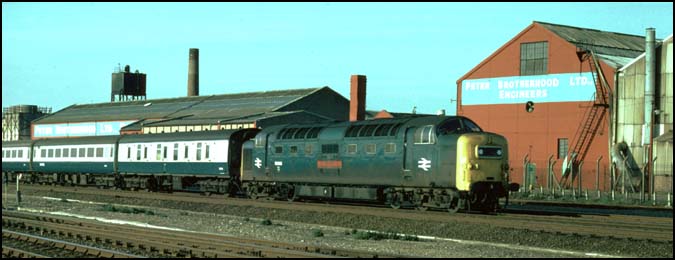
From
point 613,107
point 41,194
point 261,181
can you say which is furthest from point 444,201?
point 613,107

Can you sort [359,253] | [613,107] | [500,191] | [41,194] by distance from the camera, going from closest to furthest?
1. [359,253]
2. [500,191]
3. [41,194]
4. [613,107]

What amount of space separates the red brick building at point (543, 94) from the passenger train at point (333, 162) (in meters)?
23.2

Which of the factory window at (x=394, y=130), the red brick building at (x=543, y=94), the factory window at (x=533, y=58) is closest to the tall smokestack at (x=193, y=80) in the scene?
the red brick building at (x=543, y=94)

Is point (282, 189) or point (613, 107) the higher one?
point (613, 107)

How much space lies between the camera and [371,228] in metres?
25.7

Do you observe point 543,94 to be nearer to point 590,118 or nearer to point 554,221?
point 590,118

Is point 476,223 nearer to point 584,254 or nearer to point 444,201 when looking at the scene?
point 444,201

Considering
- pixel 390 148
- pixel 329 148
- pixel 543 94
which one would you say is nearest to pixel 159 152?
pixel 329 148

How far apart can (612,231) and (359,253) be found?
854 cm

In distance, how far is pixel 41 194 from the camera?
45.0 m

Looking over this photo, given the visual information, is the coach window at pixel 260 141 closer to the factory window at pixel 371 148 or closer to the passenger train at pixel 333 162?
the passenger train at pixel 333 162

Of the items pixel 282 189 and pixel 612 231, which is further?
pixel 282 189

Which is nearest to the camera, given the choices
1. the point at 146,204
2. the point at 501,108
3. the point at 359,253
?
the point at 359,253

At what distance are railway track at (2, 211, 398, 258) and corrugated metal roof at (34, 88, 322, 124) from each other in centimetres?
5225
